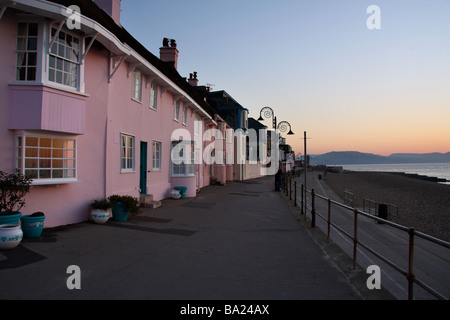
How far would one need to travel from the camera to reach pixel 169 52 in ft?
83.6

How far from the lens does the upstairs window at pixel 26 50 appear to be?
318 inches

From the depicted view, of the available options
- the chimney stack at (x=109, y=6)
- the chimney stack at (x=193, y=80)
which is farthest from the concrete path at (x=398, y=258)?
the chimney stack at (x=193, y=80)

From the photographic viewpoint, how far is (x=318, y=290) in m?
4.89

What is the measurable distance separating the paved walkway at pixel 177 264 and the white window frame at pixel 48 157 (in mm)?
1331

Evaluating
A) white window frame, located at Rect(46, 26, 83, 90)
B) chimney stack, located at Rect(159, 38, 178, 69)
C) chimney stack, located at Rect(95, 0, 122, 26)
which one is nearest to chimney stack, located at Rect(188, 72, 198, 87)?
chimney stack, located at Rect(159, 38, 178, 69)

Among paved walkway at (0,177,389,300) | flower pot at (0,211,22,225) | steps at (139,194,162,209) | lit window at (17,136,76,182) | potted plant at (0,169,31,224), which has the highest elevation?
lit window at (17,136,76,182)

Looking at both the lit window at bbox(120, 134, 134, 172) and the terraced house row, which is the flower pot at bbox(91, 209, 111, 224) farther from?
the lit window at bbox(120, 134, 134, 172)

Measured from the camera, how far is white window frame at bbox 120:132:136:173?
466 inches

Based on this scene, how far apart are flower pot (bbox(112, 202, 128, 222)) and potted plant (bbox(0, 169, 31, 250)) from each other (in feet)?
9.19

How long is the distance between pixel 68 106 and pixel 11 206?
115 inches

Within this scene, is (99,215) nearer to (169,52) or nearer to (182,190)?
(182,190)

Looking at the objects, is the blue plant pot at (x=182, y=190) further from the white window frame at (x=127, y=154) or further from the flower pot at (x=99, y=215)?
the flower pot at (x=99, y=215)
